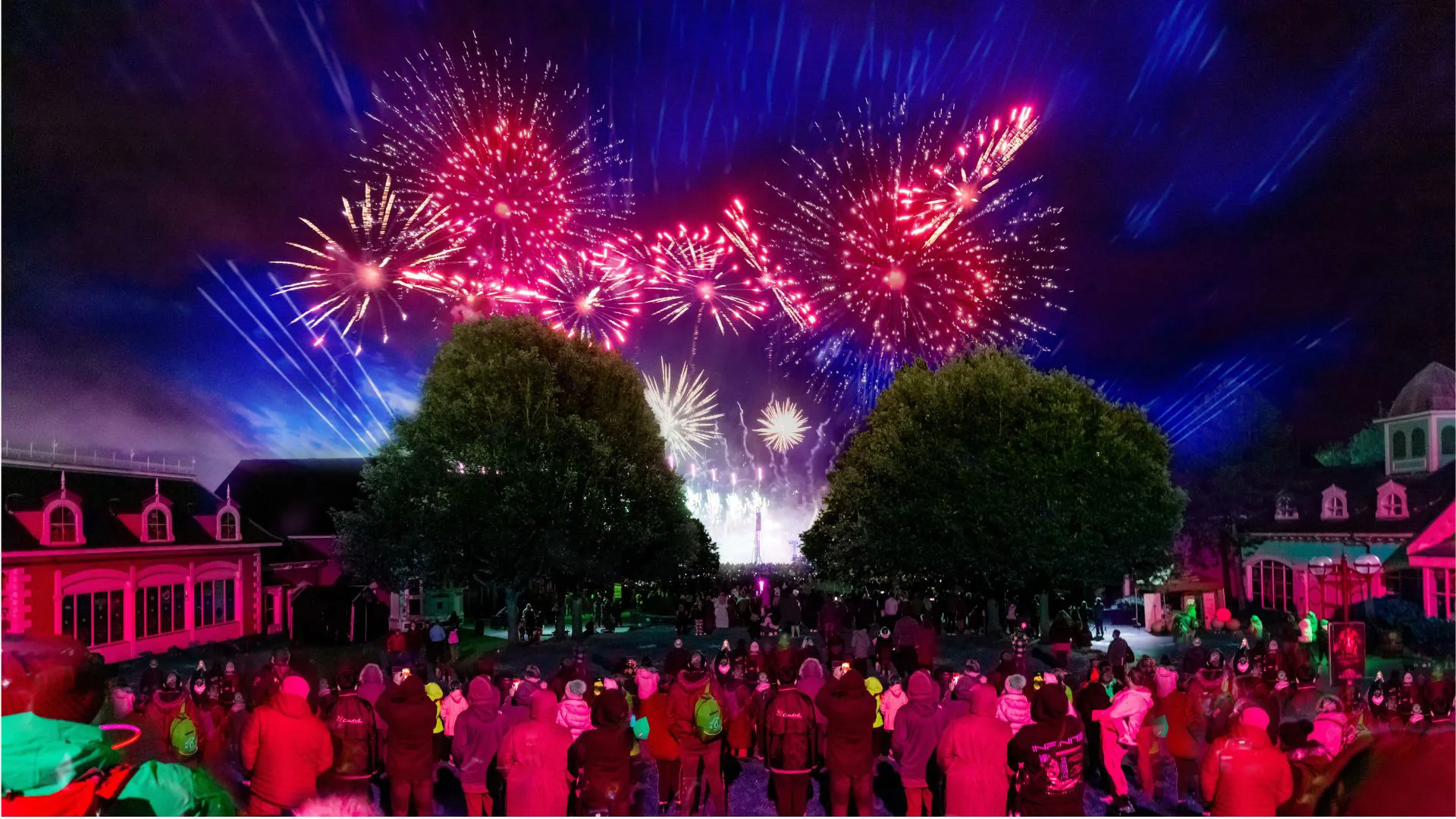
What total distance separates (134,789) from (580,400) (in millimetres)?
21273

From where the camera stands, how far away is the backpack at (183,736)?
35.8 feet

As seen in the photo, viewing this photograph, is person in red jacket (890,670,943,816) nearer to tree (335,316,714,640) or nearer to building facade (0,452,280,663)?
tree (335,316,714,640)

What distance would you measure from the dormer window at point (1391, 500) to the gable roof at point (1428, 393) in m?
3.11

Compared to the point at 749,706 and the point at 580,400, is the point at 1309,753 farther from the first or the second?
the point at 580,400

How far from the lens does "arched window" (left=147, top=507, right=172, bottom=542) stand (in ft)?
78.2

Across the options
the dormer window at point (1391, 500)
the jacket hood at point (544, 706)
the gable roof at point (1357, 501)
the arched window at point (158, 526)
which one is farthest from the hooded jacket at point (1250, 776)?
the arched window at point (158, 526)

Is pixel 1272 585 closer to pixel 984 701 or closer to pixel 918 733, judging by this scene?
pixel 918 733

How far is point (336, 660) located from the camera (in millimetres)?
24938

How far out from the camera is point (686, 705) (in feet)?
33.6

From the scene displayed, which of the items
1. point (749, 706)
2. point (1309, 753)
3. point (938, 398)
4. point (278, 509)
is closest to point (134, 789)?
point (749, 706)

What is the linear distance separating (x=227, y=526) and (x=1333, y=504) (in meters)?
37.5

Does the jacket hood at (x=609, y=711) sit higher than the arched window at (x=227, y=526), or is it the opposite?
the arched window at (x=227, y=526)

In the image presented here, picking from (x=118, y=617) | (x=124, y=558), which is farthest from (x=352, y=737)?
(x=124, y=558)

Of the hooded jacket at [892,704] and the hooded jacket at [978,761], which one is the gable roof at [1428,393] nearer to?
the hooded jacket at [892,704]
